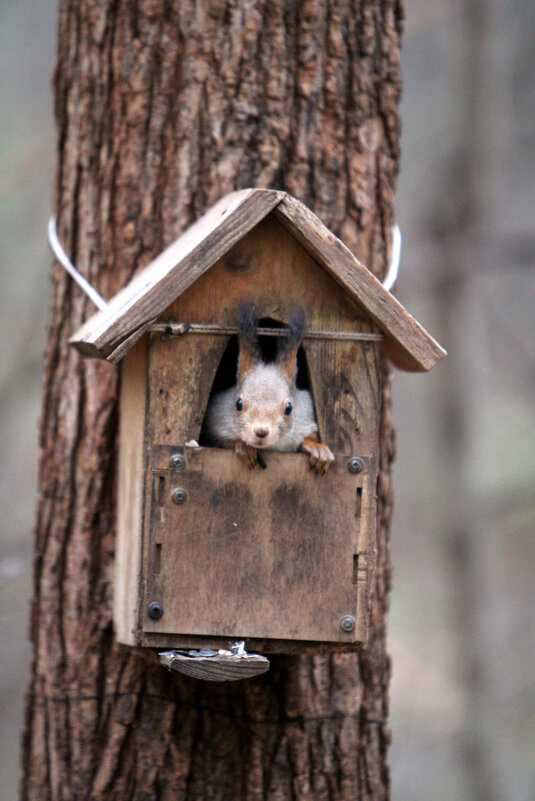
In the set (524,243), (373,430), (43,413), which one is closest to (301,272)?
(373,430)

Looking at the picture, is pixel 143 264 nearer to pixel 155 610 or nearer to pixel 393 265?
pixel 393 265

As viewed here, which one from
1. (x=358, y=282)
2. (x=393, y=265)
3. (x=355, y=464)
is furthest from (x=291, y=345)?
(x=393, y=265)

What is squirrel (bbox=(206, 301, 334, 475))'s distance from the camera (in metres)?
3.08

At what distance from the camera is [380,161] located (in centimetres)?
396

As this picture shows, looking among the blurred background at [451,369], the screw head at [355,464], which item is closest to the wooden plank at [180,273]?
the screw head at [355,464]

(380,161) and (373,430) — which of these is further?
(380,161)

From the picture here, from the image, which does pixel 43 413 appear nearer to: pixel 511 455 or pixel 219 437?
pixel 219 437

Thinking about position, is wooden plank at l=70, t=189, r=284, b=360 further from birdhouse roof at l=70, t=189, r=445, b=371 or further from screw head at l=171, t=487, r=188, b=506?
screw head at l=171, t=487, r=188, b=506

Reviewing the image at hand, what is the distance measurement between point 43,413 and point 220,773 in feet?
4.67

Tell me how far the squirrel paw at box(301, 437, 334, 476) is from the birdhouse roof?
15.4 inches

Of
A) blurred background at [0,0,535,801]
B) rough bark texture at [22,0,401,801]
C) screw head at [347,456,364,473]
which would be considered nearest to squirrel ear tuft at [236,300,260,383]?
screw head at [347,456,364,473]

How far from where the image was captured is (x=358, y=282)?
10.2 ft

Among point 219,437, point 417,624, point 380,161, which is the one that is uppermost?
point 380,161

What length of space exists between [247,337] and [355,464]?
0.48 meters
